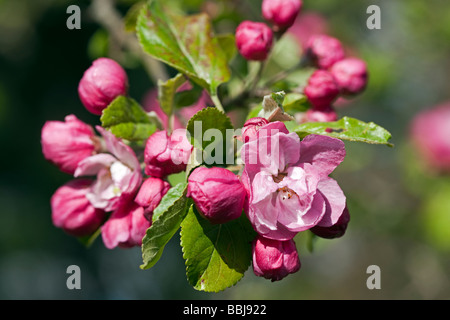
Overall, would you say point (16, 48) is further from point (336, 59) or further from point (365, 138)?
point (365, 138)

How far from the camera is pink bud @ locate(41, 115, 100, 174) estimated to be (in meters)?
1.13

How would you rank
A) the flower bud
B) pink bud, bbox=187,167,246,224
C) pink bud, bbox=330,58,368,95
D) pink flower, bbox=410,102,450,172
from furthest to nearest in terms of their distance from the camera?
pink flower, bbox=410,102,450,172
pink bud, bbox=330,58,368,95
the flower bud
pink bud, bbox=187,167,246,224

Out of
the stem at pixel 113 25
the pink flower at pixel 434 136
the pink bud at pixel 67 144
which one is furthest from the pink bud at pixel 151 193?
the pink flower at pixel 434 136

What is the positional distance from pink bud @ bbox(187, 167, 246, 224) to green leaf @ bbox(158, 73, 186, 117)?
34 cm

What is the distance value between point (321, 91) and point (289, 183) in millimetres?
380

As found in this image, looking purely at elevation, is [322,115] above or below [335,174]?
above

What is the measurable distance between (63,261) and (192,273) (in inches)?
170

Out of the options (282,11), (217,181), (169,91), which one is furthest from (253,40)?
(217,181)

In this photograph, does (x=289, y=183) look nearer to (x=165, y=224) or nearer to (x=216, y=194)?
(x=216, y=194)

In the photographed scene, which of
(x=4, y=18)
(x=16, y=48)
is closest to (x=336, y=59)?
(x=4, y=18)

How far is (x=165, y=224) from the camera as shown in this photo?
0.93 metres

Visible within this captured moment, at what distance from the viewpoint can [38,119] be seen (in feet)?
14.4

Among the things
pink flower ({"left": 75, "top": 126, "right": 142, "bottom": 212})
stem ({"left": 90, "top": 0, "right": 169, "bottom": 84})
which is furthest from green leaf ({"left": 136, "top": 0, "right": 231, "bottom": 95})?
stem ({"left": 90, "top": 0, "right": 169, "bottom": 84})

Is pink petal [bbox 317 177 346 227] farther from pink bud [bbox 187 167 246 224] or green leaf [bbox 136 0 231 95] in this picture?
green leaf [bbox 136 0 231 95]
